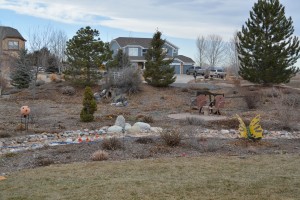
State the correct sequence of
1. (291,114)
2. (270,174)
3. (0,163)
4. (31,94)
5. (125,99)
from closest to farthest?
(270,174) < (0,163) < (291,114) < (125,99) < (31,94)

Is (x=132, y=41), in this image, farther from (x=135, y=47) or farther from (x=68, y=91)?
(x=68, y=91)

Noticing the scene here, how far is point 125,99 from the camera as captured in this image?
21438 millimetres

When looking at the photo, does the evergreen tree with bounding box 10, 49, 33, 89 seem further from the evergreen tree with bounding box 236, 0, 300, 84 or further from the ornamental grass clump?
the ornamental grass clump

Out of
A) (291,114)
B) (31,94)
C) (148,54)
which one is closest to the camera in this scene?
(291,114)

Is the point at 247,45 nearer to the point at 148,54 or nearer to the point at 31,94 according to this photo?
the point at 148,54

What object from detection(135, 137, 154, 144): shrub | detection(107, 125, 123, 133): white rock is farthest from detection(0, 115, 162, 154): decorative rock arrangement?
detection(135, 137, 154, 144): shrub

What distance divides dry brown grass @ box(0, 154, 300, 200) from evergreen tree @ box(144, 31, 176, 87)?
19.0m

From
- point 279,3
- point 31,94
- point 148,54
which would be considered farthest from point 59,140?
point 279,3

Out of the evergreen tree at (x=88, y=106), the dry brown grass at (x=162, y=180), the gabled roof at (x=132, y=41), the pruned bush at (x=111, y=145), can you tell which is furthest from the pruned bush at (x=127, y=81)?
the gabled roof at (x=132, y=41)

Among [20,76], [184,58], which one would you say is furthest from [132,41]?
[20,76]

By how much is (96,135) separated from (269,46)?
1797 centimetres

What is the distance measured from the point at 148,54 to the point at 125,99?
5965 mm

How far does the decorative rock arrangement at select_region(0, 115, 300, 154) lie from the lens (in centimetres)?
935

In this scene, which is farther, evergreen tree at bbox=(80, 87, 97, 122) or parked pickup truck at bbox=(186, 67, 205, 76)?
parked pickup truck at bbox=(186, 67, 205, 76)
